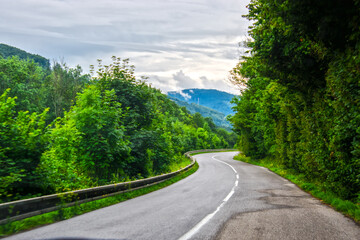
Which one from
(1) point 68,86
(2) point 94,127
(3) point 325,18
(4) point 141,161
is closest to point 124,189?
(2) point 94,127

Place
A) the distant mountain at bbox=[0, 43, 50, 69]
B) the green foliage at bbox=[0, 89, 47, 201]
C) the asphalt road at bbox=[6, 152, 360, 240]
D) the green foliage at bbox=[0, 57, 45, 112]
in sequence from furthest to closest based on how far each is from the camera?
the distant mountain at bbox=[0, 43, 50, 69] → the green foliage at bbox=[0, 57, 45, 112] → the green foliage at bbox=[0, 89, 47, 201] → the asphalt road at bbox=[6, 152, 360, 240]

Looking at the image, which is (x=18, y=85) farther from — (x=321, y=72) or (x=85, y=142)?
(x=321, y=72)

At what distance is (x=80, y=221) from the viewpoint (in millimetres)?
Result: 6570

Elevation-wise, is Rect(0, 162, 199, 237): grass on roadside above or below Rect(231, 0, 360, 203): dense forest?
below

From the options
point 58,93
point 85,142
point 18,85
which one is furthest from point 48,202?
point 58,93

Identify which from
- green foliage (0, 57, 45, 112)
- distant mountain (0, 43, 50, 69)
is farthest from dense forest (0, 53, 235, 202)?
distant mountain (0, 43, 50, 69)

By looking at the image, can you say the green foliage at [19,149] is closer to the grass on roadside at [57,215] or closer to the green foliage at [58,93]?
the grass on roadside at [57,215]

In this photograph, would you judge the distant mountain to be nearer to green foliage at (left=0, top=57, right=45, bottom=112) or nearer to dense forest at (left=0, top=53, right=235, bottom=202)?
green foliage at (left=0, top=57, right=45, bottom=112)

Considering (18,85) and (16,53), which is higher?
(16,53)

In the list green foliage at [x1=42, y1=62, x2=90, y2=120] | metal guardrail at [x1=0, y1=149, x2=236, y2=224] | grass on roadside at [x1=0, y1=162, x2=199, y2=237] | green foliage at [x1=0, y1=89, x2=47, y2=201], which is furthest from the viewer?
green foliage at [x1=42, y1=62, x2=90, y2=120]

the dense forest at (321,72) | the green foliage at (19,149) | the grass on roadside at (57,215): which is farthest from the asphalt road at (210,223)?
the green foliage at (19,149)

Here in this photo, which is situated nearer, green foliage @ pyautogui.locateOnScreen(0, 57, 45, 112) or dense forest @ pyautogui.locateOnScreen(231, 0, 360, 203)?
dense forest @ pyautogui.locateOnScreen(231, 0, 360, 203)

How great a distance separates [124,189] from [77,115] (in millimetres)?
Result: 4323

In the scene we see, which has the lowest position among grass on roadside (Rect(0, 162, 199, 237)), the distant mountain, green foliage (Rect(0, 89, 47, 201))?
grass on roadside (Rect(0, 162, 199, 237))
